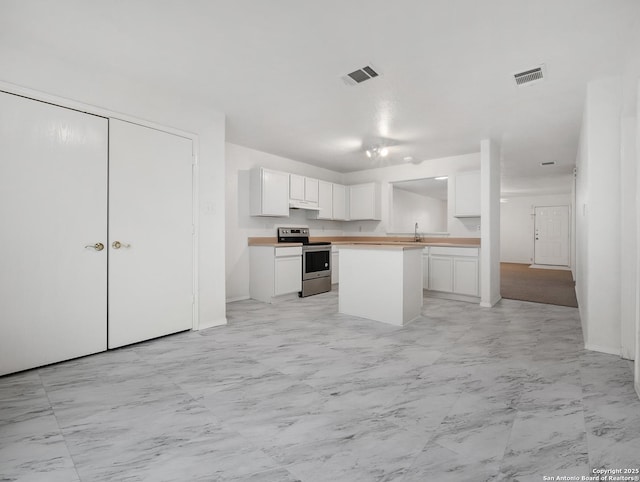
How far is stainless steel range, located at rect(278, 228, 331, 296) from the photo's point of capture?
5.50 m

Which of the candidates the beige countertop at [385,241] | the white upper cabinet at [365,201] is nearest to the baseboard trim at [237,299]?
the beige countertop at [385,241]

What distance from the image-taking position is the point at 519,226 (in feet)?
36.3

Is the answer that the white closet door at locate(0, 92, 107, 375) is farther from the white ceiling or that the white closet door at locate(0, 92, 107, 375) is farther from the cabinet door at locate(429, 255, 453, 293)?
the cabinet door at locate(429, 255, 453, 293)

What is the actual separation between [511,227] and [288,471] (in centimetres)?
1209

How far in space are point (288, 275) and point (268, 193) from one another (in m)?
1.40

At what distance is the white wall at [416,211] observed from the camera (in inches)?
326

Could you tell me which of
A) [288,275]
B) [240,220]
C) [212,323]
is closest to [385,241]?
[288,275]

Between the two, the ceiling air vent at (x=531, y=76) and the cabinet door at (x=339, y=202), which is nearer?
the ceiling air vent at (x=531, y=76)

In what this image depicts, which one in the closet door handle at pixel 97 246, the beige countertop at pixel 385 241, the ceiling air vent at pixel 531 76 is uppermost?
the ceiling air vent at pixel 531 76

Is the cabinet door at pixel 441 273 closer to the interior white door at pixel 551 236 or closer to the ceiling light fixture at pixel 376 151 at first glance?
the ceiling light fixture at pixel 376 151

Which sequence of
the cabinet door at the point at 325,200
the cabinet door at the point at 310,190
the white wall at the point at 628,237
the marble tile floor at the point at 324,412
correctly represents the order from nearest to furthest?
the marble tile floor at the point at 324,412 → the white wall at the point at 628,237 → the cabinet door at the point at 310,190 → the cabinet door at the point at 325,200

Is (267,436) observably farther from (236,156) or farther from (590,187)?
(236,156)

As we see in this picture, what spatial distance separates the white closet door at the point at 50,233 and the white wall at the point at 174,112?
0.64 feet

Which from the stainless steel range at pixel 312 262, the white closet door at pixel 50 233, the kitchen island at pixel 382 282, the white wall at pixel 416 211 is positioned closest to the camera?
the white closet door at pixel 50 233
